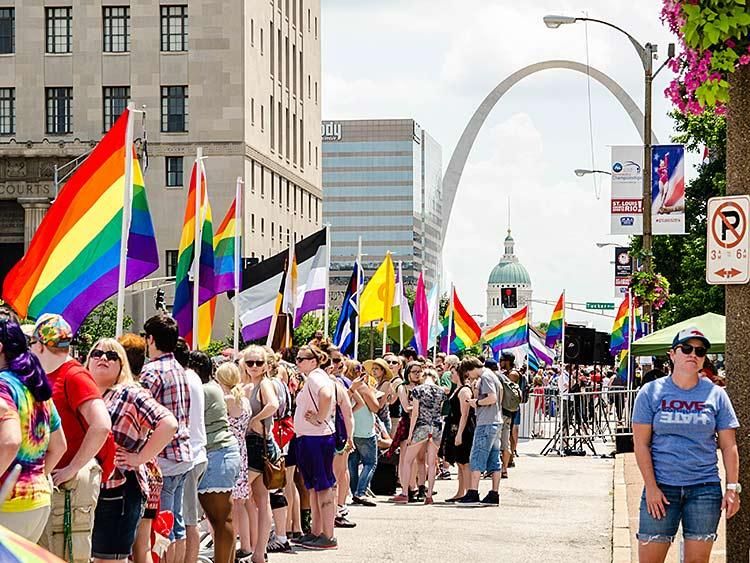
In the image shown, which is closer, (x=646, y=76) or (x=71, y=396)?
(x=71, y=396)

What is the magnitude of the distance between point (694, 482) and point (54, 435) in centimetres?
366

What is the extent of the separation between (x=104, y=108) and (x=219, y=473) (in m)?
61.0

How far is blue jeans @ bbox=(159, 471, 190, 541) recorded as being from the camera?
31.7 ft

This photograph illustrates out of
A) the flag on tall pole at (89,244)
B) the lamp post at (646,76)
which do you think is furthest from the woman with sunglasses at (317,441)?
the lamp post at (646,76)

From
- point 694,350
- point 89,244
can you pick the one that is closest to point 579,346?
point 89,244

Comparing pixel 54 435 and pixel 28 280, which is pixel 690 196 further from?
pixel 54 435

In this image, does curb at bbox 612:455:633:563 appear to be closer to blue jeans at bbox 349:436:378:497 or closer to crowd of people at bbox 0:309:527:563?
crowd of people at bbox 0:309:527:563

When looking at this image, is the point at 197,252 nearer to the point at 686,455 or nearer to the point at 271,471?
the point at 271,471

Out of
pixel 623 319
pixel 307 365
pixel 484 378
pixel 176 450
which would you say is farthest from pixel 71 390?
pixel 623 319

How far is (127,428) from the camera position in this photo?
8.54 metres

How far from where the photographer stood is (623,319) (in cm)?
4409

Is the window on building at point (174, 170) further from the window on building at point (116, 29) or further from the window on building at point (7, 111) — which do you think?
the window on building at point (7, 111)

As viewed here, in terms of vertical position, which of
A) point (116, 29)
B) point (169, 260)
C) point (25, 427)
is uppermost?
point (116, 29)

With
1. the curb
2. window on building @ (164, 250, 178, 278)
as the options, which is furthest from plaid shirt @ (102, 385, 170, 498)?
window on building @ (164, 250, 178, 278)
